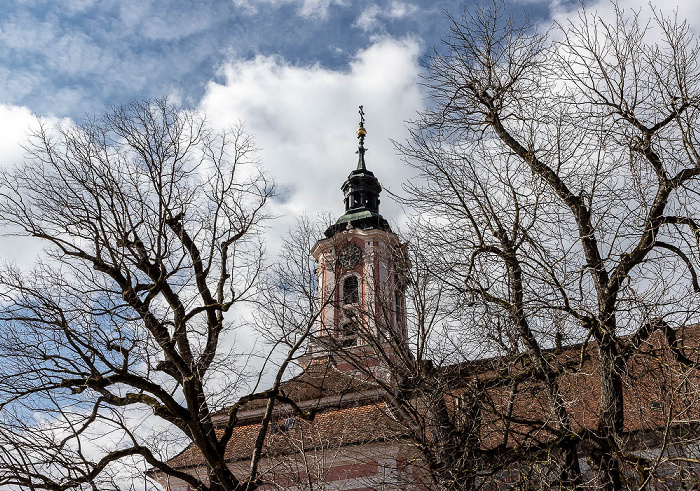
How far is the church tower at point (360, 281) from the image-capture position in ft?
33.2

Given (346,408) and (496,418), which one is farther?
(346,408)

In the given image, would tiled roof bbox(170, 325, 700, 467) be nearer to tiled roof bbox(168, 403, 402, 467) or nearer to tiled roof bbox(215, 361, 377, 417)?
tiled roof bbox(168, 403, 402, 467)

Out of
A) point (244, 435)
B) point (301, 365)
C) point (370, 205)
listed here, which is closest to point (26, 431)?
point (301, 365)

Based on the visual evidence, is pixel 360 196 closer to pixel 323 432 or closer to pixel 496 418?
pixel 323 432

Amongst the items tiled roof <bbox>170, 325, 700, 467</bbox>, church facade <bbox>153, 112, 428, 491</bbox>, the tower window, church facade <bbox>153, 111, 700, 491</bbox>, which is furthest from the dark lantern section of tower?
tiled roof <bbox>170, 325, 700, 467</bbox>

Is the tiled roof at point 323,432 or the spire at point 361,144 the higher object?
the spire at point 361,144

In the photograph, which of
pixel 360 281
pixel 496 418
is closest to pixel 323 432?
pixel 360 281

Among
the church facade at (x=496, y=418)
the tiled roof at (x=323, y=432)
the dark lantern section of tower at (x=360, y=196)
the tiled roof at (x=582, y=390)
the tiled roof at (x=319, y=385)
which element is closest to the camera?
the tiled roof at (x=582, y=390)

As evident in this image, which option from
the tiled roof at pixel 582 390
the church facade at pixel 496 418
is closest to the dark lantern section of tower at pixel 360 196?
the church facade at pixel 496 418

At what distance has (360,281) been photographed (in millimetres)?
13609

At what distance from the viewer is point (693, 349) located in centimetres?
669

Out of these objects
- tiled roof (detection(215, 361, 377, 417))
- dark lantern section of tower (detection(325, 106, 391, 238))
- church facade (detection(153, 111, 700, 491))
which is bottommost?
church facade (detection(153, 111, 700, 491))

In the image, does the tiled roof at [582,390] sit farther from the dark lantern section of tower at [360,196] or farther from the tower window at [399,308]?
the dark lantern section of tower at [360,196]

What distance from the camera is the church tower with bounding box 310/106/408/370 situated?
1011cm
